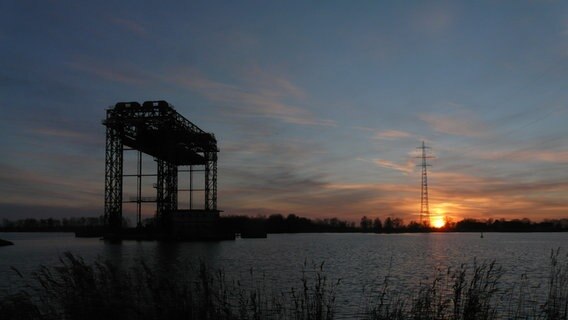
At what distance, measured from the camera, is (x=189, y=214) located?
85250 mm

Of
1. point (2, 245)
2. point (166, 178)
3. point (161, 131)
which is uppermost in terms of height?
point (161, 131)

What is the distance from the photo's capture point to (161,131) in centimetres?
7956

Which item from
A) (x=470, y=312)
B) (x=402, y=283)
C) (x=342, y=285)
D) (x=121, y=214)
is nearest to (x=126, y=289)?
(x=470, y=312)

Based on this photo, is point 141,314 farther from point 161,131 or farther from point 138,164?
point 138,164

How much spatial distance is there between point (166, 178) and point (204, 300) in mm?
78327

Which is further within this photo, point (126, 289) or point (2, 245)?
point (2, 245)

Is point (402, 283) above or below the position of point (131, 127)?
below

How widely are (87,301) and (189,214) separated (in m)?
76.5

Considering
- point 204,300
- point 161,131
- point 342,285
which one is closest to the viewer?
point 204,300

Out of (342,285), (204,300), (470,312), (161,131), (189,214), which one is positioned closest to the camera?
(470,312)

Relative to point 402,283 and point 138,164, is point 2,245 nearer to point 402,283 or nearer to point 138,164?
point 138,164

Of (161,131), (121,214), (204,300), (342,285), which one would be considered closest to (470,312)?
(204,300)

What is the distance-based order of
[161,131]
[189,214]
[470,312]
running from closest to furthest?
[470,312], [161,131], [189,214]

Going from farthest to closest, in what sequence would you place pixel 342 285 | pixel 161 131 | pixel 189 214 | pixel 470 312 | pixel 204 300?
1. pixel 189 214
2. pixel 161 131
3. pixel 342 285
4. pixel 204 300
5. pixel 470 312
